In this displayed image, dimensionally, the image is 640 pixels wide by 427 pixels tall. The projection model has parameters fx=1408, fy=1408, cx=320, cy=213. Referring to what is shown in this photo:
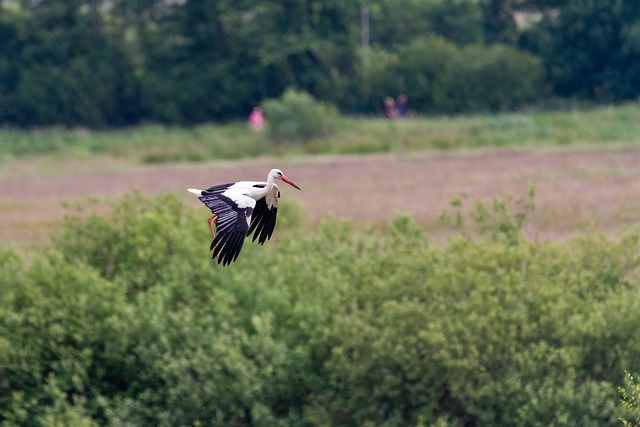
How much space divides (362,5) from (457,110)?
7985 mm

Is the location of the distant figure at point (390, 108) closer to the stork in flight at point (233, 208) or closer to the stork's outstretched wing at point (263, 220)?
the stork's outstretched wing at point (263, 220)

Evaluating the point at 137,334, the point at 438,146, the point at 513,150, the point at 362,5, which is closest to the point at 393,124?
the point at 438,146

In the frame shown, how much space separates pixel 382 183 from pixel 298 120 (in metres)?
10.3

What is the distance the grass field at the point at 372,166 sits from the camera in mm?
29016

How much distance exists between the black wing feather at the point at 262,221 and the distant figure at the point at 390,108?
3898 cm

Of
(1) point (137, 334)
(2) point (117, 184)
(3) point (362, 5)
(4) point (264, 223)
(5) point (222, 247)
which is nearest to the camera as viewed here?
(5) point (222, 247)

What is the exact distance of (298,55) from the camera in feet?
181

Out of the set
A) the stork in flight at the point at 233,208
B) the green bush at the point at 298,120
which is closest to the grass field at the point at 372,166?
the green bush at the point at 298,120

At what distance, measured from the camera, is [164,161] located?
43.1 m

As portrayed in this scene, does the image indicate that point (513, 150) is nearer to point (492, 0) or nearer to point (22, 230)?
point (22, 230)

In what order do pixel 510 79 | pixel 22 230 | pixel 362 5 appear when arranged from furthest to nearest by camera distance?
pixel 362 5, pixel 510 79, pixel 22 230

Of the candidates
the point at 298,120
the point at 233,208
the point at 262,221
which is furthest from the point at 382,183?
the point at 233,208

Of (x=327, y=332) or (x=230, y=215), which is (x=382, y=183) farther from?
(x=230, y=215)

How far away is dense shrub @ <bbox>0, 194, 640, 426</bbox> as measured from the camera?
16594mm
